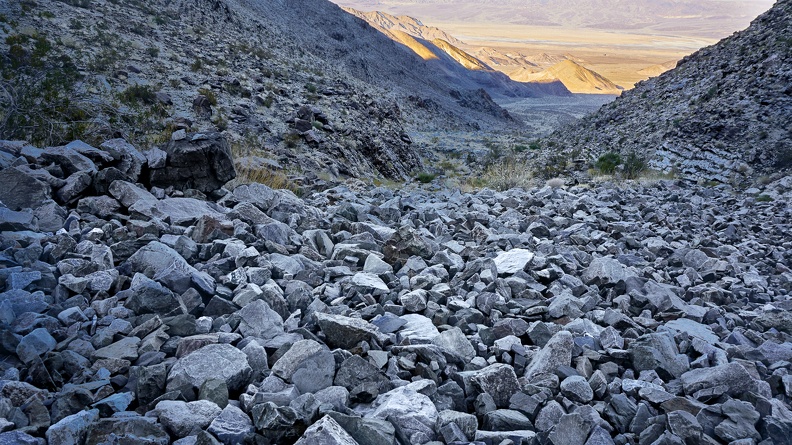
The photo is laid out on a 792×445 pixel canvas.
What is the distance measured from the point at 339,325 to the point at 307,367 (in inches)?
16.3

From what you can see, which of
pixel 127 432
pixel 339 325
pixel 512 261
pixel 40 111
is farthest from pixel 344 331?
pixel 40 111

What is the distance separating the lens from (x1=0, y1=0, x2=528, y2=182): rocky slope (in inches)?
320

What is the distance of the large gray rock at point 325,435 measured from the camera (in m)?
1.88

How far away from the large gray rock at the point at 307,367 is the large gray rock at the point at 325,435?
0.42 m

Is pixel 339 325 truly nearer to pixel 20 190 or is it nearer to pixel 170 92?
pixel 20 190

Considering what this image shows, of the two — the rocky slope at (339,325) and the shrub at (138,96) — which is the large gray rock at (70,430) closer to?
the rocky slope at (339,325)

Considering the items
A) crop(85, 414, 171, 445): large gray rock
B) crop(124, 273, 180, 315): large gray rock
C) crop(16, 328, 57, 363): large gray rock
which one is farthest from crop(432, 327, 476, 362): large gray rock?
crop(16, 328, 57, 363): large gray rock

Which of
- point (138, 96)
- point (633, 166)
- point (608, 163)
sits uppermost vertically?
point (633, 166)

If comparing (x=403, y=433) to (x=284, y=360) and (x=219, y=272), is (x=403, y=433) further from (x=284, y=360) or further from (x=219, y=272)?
(x=219, y=272)

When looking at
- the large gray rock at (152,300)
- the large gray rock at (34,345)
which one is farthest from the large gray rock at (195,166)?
the large gray rock at (34,345)

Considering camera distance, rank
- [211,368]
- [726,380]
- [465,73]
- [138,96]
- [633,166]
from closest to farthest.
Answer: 1. [211,368]
2. [726,380]
3. [138,96]
4. [633,166]
5. [465,73]

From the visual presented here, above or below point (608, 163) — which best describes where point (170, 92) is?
below

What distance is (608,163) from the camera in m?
15.2

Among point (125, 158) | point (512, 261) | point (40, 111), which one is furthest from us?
point (40, 111)
